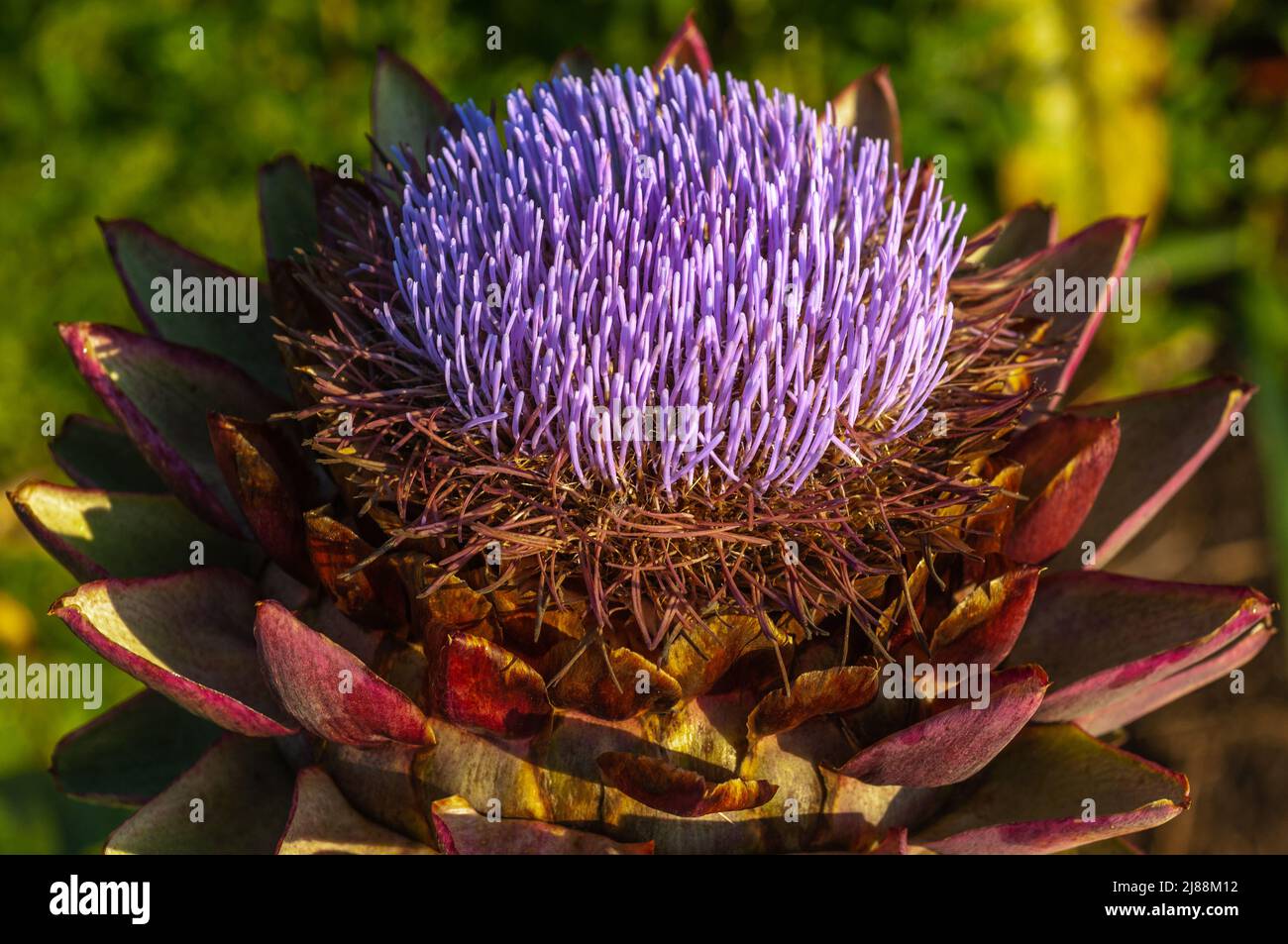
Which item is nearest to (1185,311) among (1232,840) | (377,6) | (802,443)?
(1232,840)

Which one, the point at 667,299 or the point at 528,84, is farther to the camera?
the point at 528,84

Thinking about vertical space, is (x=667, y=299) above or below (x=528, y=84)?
below

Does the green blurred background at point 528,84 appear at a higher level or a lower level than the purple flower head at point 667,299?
higher

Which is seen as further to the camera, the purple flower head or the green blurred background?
the green blurred background

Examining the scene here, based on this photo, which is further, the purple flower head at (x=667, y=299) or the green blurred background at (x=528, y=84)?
the green blurred background at (x=528, y=84)

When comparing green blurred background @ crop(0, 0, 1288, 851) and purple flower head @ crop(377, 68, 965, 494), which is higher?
green blurred background @ crop(0, 0, 1288, 851)

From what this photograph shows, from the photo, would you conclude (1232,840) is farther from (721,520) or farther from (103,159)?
(103,159)
